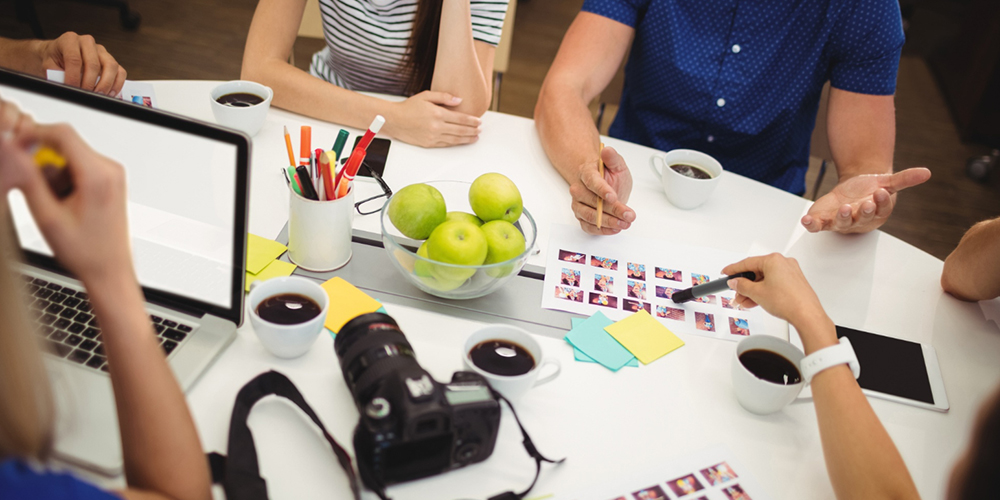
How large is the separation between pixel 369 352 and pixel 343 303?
21 cm

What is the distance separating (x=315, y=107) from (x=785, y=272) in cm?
92

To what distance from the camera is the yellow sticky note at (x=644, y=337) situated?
2.97 feet

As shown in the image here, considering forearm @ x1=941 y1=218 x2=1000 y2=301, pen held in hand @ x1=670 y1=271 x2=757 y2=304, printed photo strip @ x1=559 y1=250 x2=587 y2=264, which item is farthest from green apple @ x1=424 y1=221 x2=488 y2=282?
forearm @ x1=941 y1=218 x2=1000 y2=301

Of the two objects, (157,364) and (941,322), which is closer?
(157,364)

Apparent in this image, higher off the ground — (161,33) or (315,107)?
(315,107)

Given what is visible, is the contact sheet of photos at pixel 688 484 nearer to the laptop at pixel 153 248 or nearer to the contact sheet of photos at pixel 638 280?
the contact sheet of photos at pixel 638 280

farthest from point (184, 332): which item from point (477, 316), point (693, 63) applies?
point (693, 63)

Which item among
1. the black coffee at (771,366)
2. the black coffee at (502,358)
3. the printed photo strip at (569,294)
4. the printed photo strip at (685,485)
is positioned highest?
the black coffee at (771,366)

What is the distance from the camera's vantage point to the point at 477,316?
3.08 ft

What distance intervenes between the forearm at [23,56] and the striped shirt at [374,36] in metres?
0.60

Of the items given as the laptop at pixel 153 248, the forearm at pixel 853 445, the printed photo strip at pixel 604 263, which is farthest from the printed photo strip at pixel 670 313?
the laptop at pixel 153 248

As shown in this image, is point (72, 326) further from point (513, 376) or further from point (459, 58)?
point (459, 58)

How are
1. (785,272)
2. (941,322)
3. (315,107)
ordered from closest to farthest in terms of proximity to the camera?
1. (785,272)
2. (941,322)
3. (315,107)

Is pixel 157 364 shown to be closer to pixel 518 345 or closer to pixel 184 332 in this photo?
pixel 184 332
